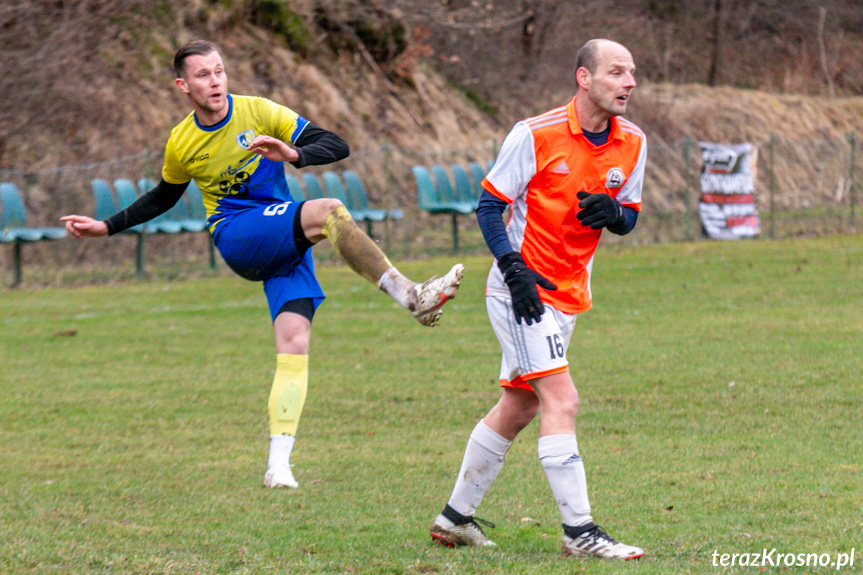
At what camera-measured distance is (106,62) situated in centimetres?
2362

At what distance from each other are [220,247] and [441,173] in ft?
52.4

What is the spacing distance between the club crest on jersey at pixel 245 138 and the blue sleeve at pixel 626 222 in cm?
204

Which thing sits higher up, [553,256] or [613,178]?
[613,178]

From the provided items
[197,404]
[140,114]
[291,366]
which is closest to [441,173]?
[140,114]

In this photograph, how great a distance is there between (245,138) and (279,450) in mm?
1666

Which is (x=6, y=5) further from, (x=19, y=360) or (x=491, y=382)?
(x=491, y=382)

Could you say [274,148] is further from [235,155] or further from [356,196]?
[356,196]

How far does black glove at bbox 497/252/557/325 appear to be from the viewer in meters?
4.17

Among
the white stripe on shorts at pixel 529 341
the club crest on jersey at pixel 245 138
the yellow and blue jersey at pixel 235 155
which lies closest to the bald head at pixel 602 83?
the white stripe on shorts at pixel 529 341

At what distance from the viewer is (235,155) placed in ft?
18.2

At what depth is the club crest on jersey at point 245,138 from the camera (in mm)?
5523

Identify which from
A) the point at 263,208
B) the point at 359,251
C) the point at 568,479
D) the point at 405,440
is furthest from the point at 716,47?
the point at 568,479

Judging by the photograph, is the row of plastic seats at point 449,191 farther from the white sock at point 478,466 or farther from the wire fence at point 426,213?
the white sock at point 478,466

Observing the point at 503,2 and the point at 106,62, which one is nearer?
the point at 106,62
